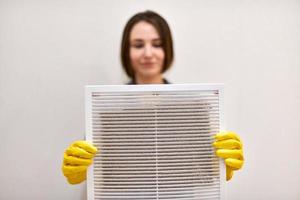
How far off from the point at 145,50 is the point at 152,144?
265 millimetres

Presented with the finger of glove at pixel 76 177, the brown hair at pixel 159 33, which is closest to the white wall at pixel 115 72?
the brown hair at pixel 159 33

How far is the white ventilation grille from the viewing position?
2.20 feet

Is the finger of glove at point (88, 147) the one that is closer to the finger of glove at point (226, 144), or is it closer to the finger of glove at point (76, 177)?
the finger of glove at point (76, 177)

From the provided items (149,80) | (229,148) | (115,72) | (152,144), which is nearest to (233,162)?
(229,148)

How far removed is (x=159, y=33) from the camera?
2.64ft

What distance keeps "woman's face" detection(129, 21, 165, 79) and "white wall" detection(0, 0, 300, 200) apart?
0.07 m

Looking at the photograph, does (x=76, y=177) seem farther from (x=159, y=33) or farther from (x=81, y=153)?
(x=159, y=33)

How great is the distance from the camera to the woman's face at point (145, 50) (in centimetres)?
79

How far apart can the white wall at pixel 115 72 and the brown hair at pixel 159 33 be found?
35 mm

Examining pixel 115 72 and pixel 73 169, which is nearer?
pixel 73 169

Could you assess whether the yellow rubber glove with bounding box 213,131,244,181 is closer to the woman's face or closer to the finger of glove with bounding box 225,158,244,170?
the finger of glove with bounding box 225,158,244,170

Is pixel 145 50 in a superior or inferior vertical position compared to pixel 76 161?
superior

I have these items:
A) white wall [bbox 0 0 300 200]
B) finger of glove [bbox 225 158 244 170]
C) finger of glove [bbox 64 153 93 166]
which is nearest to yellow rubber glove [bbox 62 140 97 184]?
finger of glove [bbox 64 153 93 166]

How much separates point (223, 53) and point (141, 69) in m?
0.26
